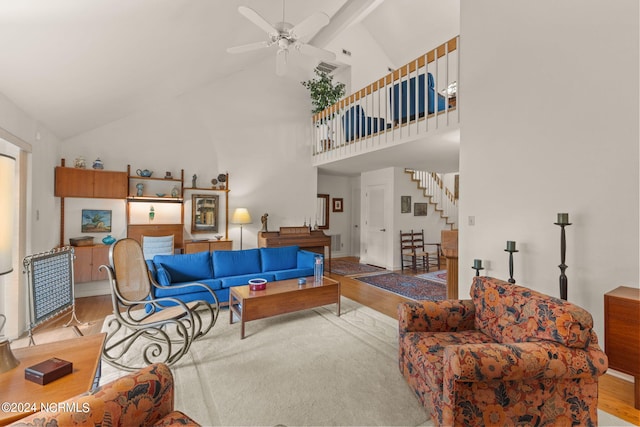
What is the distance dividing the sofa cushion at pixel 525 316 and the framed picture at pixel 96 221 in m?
5.34

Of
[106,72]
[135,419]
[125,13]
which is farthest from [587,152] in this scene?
[106,72]

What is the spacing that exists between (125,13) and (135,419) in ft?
8.93

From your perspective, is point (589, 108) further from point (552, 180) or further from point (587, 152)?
point (552, 180)

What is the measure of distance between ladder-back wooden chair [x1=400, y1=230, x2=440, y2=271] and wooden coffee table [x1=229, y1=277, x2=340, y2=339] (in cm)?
331

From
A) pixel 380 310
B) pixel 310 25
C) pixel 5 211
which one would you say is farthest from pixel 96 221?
pixel 380 310

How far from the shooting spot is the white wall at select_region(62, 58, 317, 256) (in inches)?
196

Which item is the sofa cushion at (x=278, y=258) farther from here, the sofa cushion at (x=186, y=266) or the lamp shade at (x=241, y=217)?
the lamp shade at (x=241, y=217)

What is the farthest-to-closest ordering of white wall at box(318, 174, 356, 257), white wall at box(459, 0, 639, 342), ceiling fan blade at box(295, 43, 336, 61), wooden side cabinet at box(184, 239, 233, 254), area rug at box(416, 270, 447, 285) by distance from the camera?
white wall at box(318, 174, 356, 257) → area rug at box(416, 270, 447, 285) → wooden side cabinet at box(184, 239, 233, 254) → ceiling fan blade at box(295, 43, 336, 61) → white wall at box(459, 0, 639, 342)

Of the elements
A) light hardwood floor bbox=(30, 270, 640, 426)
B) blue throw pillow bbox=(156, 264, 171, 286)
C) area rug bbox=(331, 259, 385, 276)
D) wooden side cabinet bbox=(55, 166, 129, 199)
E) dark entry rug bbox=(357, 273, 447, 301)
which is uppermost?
wooden side cabinet bbox=(55, 166, 129, 199)

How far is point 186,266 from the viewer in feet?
12.5

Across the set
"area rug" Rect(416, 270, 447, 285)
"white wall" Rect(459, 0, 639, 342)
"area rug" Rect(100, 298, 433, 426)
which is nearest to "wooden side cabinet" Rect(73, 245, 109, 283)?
"area rug" Rect(100, 298, 433, 426)

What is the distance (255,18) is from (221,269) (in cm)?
301

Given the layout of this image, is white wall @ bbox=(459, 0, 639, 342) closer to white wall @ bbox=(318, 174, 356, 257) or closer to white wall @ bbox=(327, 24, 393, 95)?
white wall @ bbox=(327, 24, 393, 95)

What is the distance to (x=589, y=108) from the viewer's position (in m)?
2.48
